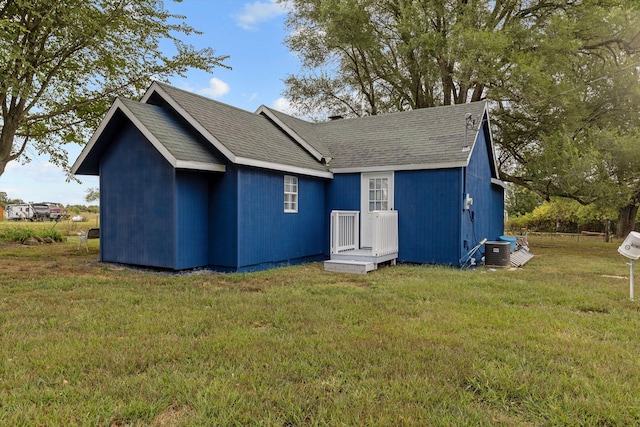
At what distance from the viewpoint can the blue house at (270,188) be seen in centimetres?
868

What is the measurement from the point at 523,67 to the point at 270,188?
10922 mm

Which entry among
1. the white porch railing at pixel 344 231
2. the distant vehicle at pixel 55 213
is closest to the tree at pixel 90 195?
the distant vehicle at pixel 55 213

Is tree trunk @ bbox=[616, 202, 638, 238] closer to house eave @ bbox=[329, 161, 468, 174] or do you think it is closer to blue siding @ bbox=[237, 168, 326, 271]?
house eave @ bbox=[329, 161, 468, 174]

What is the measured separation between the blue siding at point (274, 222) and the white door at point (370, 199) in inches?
49.8

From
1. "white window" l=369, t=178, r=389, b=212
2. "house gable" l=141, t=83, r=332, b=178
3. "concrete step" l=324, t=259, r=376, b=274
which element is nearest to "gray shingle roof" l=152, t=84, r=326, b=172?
"house gable" l=141, t=83, r=332, b=178

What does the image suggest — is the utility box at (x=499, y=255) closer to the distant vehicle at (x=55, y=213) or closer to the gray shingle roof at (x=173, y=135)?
the gray shingle roof at (x=173, y=135)

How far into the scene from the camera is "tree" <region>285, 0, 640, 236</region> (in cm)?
1411

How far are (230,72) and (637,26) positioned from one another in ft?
52.2

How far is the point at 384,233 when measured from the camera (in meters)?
9.71

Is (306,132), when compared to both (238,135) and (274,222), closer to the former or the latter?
(238,135)

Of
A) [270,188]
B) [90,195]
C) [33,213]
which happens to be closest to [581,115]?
[270,188]

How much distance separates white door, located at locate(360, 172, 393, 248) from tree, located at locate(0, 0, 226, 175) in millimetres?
9674

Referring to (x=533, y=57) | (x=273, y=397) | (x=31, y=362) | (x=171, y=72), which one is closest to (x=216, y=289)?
(x=31, y=362)

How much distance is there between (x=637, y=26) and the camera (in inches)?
562
